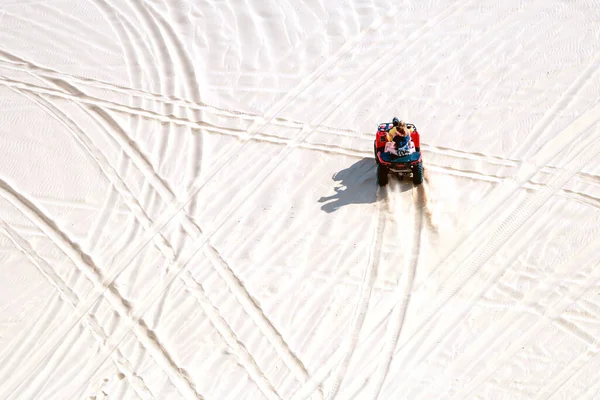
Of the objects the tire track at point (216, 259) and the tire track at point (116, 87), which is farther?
the tire track at point (116, 87)

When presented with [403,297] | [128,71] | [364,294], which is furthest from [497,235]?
[128,71]

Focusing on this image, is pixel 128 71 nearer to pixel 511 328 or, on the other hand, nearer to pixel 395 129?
pixel 395 129

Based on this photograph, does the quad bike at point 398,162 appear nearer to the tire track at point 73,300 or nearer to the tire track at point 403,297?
the tire track at point 403,297

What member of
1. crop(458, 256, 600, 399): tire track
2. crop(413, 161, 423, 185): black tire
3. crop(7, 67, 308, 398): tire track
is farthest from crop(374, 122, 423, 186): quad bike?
crop(7, 67, 308, 398): tire track

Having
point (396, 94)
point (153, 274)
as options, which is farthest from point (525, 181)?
point (153, 274)

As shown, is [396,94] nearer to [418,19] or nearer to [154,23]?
[418,19]

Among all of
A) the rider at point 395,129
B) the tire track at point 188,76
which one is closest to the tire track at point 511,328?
the rider at point 395,129

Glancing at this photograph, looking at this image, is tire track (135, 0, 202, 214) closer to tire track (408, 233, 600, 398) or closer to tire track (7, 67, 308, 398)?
tire track (7, 67, 308, 398)
